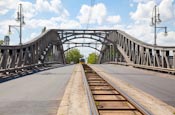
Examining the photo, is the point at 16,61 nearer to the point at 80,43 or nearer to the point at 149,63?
the point at 149,63

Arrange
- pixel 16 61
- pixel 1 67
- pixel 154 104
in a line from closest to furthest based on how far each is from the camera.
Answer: pixel 154 104 < pixel 1 67 < pixel 16 61

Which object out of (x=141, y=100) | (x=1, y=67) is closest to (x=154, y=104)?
(x=141, y=100)

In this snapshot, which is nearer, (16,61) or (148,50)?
(16,61)

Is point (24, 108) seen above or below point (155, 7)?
below

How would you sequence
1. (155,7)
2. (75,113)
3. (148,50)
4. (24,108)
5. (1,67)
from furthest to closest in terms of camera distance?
(155,7) → (148,50) → (1,67) → (24,108) → (75,113)

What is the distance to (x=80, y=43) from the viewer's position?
272 feet

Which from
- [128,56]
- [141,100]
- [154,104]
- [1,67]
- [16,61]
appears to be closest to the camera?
[154,104]

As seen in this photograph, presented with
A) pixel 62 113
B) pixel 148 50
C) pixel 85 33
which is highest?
pixel 85 33

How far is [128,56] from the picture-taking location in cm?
4725

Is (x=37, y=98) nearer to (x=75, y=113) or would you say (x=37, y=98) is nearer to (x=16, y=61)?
(x=75, y=113)

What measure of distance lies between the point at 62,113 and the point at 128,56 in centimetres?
3946

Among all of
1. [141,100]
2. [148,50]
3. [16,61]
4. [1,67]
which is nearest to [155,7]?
[148,50]

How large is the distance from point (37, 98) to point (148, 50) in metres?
21.9

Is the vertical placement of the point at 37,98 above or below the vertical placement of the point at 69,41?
below
